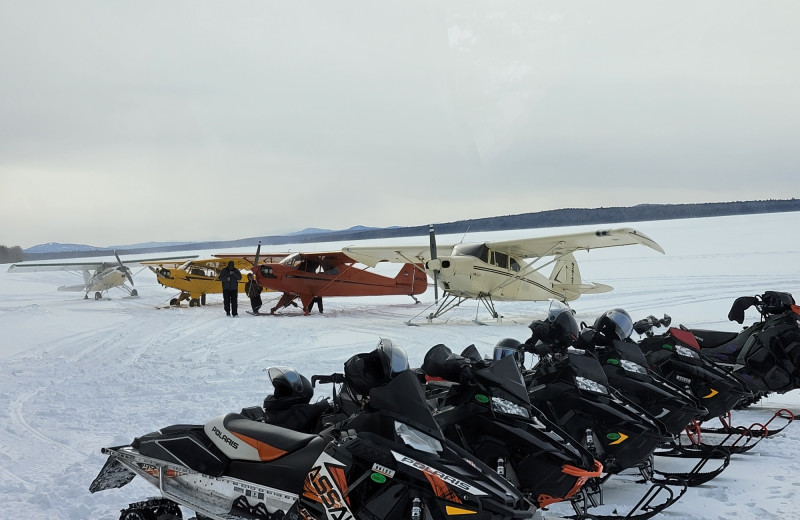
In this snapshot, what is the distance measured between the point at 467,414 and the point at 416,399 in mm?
783

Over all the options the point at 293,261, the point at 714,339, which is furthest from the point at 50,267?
the point at 714,339

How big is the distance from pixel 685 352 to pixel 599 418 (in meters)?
2.00

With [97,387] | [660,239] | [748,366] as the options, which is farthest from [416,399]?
[660,239]

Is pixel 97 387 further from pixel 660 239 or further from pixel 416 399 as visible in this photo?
pixel 660 239

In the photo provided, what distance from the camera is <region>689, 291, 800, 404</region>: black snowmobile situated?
619cm

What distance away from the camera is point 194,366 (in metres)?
8.92

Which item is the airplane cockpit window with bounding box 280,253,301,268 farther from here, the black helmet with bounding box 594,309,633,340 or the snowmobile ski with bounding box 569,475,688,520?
the snowmobile ski with bounding box 569,475,688,520

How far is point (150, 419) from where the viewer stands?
589 cm

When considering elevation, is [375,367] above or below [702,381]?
above

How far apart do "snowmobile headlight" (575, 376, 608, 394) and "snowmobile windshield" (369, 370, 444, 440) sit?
1.82m

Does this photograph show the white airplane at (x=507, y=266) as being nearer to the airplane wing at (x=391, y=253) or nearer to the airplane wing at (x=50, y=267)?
the airplane wing at (x=391, y=253)

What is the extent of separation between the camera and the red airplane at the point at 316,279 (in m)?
18.5

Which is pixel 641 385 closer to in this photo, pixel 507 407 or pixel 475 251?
pixel 507 407

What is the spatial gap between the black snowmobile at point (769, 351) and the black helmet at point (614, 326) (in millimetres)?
1877
